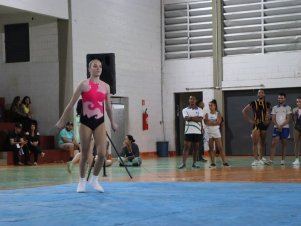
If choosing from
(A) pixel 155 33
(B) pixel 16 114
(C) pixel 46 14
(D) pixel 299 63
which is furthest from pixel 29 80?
(D) pixel 299 63

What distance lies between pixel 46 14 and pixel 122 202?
1288 centimetres

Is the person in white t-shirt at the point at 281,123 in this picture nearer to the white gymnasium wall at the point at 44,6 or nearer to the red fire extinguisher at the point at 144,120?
the white gymnasium wall at the point at 44,6

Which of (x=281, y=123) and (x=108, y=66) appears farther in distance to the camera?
(x=281, y=123)

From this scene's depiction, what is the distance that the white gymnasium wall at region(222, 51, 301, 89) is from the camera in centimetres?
2198

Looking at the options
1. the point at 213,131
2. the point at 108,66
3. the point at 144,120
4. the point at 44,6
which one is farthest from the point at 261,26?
the point at 108,66

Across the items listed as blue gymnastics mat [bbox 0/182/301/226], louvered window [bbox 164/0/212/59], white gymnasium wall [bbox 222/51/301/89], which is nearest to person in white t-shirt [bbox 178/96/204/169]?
blue gymnastics mat [bbox 0/182/301/226]

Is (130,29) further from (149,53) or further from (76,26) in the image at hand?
(76,26)

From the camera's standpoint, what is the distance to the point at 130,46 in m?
22.3

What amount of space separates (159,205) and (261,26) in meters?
17.2

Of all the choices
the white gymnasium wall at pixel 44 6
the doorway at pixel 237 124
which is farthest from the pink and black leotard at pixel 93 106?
the doorway at pixel 237 124

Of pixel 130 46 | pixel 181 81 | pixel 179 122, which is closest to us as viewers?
pixel 130 46

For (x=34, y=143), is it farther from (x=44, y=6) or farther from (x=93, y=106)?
(x=93, y=106)

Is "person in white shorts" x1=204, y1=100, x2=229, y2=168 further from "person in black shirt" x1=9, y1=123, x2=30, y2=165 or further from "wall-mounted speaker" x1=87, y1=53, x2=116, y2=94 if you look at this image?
"person in black shirt" x1=9, y1=123, x2=30, y2=165

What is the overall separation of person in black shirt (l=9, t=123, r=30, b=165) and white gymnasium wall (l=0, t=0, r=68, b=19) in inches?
144
